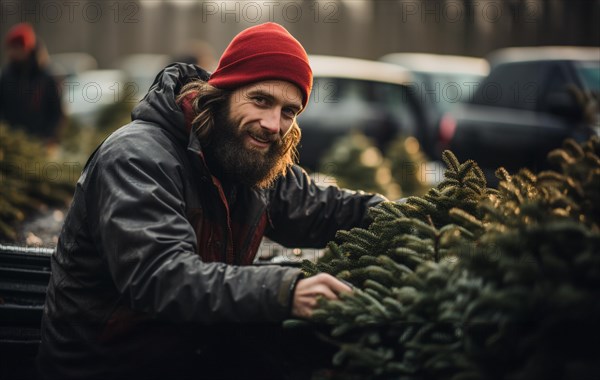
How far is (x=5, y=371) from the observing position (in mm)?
3057

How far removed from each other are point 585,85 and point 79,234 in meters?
7.37

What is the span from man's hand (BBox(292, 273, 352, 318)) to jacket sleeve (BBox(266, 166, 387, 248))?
112 centimetres

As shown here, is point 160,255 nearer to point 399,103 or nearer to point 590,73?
point 590,73

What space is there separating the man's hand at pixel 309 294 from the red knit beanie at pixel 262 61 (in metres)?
0.97

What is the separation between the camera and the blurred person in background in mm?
9289

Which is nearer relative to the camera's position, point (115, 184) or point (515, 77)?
point (115, 184)

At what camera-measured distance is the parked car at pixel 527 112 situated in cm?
813

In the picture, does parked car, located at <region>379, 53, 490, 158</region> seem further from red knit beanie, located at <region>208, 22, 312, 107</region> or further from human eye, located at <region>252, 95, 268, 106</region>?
human eye, located at <region>252, 95, 268, 106</region>

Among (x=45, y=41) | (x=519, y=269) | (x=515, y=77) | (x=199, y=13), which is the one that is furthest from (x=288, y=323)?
(x=45, y=41)

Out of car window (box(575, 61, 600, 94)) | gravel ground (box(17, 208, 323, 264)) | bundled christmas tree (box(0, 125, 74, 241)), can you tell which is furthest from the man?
car window (box(575, 61, 600, 94))

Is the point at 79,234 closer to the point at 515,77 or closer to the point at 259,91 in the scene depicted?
the point at 259,91

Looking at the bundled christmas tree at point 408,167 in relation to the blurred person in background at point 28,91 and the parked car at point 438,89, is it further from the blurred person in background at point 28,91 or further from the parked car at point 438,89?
the blurred person in background at point 28,91

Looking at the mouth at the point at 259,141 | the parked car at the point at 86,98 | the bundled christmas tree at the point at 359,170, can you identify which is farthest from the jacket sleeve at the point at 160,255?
the parked car at the point at 86,98

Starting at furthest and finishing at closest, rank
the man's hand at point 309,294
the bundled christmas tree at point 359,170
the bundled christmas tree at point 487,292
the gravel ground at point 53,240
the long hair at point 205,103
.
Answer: the bundled christmas tree at point 359,170, the gravel ground at point 53,240, the long hair at point 205,103, the man's hand at point 309,294, the bundled christmas tree at point 487,292
